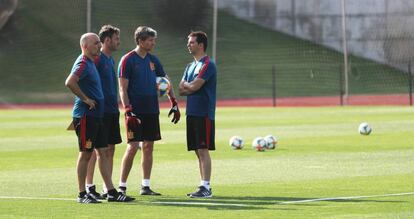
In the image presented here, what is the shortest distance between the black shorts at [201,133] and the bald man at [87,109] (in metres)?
1.32

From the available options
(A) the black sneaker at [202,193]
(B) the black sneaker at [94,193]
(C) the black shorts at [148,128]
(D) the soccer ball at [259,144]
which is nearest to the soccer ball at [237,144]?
(D) the soccer ball at [259,144]

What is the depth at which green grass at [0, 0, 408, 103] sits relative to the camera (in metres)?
55.4

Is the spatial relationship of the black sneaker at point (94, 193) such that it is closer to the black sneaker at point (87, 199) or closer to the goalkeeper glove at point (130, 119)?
the black sneaker at point (87, 199)

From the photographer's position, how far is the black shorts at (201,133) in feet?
47.0

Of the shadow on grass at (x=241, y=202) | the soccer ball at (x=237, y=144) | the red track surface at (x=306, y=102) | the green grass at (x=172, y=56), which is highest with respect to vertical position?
the green grass at (x=172, y=56)

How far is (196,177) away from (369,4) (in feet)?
152

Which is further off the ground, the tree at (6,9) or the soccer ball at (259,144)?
the tree at (6,9)

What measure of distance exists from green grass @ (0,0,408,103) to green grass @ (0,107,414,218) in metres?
24.6

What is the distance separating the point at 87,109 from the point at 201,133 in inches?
66.6

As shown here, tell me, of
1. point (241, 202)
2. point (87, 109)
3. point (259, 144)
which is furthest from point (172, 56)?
point (241, 202)

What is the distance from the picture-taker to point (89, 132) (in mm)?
13352

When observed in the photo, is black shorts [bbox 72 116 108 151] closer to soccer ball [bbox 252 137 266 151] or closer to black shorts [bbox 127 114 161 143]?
black shorts [bbox 127 114 161 143]

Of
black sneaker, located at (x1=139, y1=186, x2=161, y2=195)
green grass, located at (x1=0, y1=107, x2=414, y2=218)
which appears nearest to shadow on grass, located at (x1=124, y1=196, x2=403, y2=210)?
green grass, located at (x1=0, y1=107, x2=414, y2=218)

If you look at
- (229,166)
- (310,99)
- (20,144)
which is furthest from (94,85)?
(310,99)
